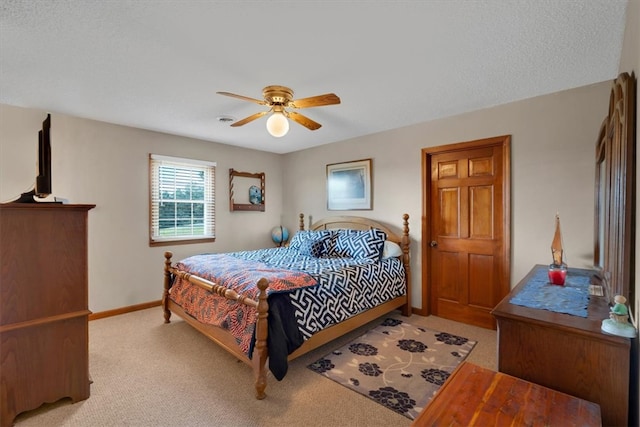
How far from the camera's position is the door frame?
3.06 metres

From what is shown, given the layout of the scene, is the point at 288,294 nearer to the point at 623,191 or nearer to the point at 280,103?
the point at 280,103

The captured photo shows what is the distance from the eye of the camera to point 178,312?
3211 millimetres

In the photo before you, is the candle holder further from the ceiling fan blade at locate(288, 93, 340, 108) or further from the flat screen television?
the flat screen television

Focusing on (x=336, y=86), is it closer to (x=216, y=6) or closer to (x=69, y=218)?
(x=216, y=6)

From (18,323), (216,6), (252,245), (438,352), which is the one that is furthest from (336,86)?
(252,245)

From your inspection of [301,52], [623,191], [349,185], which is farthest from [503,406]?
[349,185]

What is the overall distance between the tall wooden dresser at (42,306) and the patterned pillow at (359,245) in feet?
8.49

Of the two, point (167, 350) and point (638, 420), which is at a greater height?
point (638, 420)

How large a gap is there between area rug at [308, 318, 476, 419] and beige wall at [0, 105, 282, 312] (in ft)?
9.07

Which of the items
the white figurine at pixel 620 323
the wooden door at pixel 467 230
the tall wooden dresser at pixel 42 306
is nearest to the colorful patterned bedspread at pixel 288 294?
the wooden door at pixel 467 230

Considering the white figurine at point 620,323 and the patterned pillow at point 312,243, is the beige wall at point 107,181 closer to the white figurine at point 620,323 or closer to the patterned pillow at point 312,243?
the patterned pillow at point 312,243

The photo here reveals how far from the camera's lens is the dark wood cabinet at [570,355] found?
1.19m

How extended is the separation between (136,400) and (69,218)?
134 cm

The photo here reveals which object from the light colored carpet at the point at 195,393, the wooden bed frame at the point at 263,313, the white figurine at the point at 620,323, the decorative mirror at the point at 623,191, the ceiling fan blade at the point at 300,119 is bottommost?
the light colored carpet at the point at 195,393
